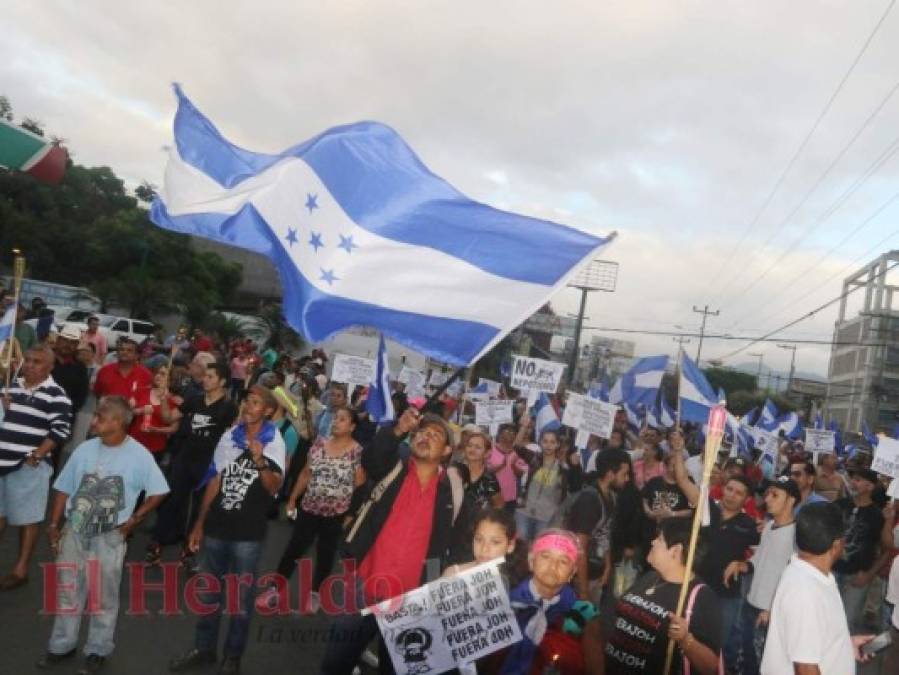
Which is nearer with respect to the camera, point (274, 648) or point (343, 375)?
point (274, 648)

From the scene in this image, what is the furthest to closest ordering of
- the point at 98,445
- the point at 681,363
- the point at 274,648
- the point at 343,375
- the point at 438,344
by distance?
the point at 343,375
the point at 681,363
the point at 274,648
the point at 98,445
the point at 438,344

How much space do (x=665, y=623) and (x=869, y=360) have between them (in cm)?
7503

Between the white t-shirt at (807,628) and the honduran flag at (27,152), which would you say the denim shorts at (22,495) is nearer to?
the honduran flag at (27,152)

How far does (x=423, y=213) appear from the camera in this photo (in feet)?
15.1

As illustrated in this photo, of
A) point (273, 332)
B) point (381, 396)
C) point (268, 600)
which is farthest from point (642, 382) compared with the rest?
point (273, 332)

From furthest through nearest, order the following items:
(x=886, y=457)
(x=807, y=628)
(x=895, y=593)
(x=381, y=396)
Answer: (x=886, y=457) < (x=381, y=396) < (x=895, y=593) < (x=807, y=628)

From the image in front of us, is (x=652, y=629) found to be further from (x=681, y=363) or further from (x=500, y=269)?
(x=681, y=363)

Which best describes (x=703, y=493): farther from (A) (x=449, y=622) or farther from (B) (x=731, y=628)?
(B) (x=731, y=628)

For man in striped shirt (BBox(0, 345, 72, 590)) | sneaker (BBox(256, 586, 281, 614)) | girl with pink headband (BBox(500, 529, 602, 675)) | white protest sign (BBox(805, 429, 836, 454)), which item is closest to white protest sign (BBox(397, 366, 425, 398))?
white protest sign (BBox(805, 429, 836, 454))

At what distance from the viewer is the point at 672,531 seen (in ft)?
11.8

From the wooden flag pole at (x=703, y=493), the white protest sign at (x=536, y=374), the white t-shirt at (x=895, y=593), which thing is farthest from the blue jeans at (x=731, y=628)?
the white protest sign at (x=536, y=374)

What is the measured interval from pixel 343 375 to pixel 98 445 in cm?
649

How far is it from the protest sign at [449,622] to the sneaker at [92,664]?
2.06 metres

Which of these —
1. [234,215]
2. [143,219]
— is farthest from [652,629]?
[143,219]
